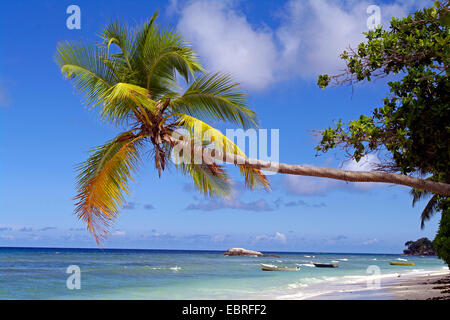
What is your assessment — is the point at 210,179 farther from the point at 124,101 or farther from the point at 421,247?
the point at 421,247

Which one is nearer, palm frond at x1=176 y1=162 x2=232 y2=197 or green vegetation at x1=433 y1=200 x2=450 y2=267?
palm frond at x1=176 y1=162 x2=232 y2=197

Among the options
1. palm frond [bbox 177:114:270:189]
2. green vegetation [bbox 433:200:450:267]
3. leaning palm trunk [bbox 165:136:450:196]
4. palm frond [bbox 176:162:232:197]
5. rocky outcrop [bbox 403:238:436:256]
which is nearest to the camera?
leaning palm trunk [bbox 165:136:450:196]

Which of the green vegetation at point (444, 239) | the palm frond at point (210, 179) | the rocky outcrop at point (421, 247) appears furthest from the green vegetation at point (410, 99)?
the rocky outcrop at point (421, 247)

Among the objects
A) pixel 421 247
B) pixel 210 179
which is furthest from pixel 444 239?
pixel 421 247

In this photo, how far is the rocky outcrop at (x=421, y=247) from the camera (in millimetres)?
70631

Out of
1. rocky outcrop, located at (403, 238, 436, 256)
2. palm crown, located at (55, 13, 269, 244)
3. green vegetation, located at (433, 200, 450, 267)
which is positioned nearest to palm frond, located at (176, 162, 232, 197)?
palm crown, located at (55, 13, 269, 244)

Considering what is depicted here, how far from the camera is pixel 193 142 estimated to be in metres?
6.03

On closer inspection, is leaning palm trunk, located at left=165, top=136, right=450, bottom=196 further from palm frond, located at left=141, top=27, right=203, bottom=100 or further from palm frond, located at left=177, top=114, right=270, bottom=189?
palm frond, located at left=141, top=27, right=203, bottom=100

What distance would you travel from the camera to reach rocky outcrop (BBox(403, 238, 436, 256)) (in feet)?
232

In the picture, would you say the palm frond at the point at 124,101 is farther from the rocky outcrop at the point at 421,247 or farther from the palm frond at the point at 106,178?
the rocky outcrop at the point at 421,247

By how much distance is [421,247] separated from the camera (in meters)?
72.6

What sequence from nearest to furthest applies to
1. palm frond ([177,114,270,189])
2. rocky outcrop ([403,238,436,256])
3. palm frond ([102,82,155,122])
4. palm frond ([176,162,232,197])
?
1. palm frond ([102,82,155,122])
2. palm frond ([177,114,270,189])
3. palm frond ([176,162,232,197])
4. rocky outcrop ([403,238,436,256])
